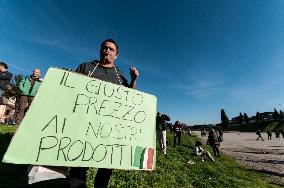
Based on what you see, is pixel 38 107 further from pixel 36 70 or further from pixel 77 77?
pixel 36 70

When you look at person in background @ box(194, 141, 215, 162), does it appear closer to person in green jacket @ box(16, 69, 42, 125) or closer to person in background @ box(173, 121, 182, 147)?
person in background @ box(173, 121, 182, 147)

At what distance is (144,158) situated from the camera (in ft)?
12.8

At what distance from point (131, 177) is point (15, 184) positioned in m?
3.35

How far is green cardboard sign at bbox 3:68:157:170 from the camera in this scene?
10.7ft

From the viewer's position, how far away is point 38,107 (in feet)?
11.2

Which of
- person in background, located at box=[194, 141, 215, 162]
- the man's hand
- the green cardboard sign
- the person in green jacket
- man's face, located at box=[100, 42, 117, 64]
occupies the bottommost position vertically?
person in background, located at box=[194, 141, 215, 162]

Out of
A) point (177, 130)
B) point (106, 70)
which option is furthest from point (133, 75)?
point (177, 130)

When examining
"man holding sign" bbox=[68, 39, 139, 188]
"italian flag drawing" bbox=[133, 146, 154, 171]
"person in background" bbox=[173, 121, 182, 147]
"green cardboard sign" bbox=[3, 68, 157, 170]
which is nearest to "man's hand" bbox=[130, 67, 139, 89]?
"man holding sign" bbox=[68, 39, 139, 188]

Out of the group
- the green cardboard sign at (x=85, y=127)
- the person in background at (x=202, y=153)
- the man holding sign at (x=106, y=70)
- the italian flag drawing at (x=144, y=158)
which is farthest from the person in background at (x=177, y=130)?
the italian flag drawing at (x=144, y=158)

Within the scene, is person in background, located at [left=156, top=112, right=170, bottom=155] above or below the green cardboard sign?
above

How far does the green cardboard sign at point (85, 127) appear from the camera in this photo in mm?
3262

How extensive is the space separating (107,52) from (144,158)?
176cm

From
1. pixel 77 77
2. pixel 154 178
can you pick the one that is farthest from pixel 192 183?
pixel 77 77

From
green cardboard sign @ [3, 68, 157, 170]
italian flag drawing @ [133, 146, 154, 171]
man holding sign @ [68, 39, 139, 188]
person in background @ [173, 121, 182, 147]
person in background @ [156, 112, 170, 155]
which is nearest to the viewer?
green cardboard sign @ [3, 68, 157, 170]
